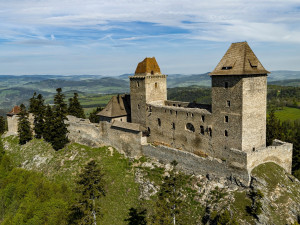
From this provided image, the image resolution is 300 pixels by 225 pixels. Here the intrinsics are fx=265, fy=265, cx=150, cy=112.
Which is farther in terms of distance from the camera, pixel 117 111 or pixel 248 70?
pixel 117 111

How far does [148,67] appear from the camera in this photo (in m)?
42.0

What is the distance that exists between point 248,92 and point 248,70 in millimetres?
2420

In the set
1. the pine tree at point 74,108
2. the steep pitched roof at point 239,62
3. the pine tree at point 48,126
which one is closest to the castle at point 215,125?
the steep pitched roof at point 239,62

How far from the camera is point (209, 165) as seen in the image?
3097 cm

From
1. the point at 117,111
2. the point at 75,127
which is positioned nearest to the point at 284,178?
the point at 117,111

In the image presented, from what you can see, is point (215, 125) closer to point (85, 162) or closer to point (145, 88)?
point (145, 88)

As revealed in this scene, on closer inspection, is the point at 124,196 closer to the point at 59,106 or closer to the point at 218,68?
the point at 218,68

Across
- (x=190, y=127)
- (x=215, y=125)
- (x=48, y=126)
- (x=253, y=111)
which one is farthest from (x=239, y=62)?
(x=48, y=126)

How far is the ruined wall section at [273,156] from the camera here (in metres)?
28.6

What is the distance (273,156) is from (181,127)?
11854 millimetres

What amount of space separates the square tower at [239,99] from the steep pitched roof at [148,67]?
13.2 m

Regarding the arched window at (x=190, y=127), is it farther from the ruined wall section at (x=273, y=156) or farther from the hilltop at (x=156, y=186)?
the ruined wall section at (x=273, y=156)

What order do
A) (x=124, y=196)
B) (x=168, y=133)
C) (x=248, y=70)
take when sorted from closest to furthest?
(x=248, y=70) → (x=124, y=196) → (x=168, y=133)

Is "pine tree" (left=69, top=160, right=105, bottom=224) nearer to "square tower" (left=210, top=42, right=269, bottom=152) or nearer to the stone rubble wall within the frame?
the stone rubble wall
